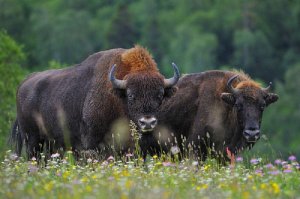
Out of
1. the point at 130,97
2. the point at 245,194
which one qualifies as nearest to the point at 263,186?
the point at 245,194

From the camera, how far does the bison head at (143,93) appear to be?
16.3 m

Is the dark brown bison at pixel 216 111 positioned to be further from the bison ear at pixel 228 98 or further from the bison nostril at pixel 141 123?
the bison nostril at pixel 141 123

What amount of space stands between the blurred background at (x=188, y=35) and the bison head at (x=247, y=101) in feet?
265

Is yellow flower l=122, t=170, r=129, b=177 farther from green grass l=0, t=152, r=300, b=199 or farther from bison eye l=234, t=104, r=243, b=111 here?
bison eye l=234, t=104, r=243, b=111

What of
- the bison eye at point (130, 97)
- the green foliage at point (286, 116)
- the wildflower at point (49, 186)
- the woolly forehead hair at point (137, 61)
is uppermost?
the woolly forehead hair at point (137, 61)

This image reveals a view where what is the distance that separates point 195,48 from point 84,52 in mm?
14469

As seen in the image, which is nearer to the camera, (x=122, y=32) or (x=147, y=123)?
(x=147, y=123)

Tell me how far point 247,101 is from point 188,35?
120915mm

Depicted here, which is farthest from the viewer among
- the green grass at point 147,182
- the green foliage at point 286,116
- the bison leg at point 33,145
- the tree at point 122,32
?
the tree at point 122,32

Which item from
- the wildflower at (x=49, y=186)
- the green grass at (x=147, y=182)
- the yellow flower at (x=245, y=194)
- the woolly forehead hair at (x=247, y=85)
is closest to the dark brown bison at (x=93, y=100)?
the woolly forehead hair at (x=247, y=85)

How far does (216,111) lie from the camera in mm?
18156

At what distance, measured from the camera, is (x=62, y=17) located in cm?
13562

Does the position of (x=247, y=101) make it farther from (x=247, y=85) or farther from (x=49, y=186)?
(x=49, y=186)

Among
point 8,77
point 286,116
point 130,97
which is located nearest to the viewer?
point 130,97
